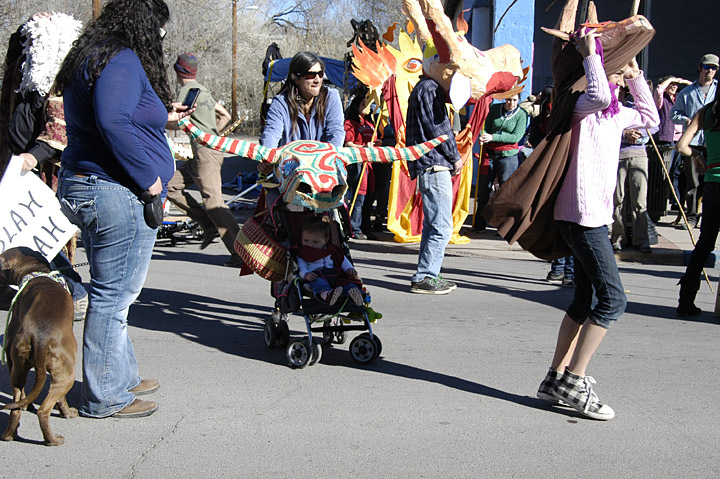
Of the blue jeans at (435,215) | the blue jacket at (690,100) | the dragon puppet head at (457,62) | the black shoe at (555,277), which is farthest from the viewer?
the blue jacket at (690,100)

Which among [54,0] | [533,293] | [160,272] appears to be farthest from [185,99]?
[54,0]

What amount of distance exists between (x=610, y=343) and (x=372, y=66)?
241 inches

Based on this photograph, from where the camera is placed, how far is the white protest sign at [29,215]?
527cm

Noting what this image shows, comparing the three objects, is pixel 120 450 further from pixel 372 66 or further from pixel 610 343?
pixel 372 66

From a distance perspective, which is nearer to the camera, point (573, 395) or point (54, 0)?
point (573, 395)

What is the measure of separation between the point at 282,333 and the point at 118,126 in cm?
220

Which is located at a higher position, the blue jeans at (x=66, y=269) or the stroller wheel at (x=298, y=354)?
the blue jeans at (x=66, y=269)

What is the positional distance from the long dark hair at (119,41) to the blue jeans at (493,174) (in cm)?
738

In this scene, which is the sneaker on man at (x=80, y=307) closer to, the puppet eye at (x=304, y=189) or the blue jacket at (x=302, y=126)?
the blue jacket at (x=302, y=126)

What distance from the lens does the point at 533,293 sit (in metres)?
7.61

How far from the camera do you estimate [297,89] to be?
5.67 m

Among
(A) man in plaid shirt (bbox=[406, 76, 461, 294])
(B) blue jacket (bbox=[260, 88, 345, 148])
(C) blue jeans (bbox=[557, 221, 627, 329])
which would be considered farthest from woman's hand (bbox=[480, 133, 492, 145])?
(C) blue jeans (bbox=[557, 221, 627, 329])

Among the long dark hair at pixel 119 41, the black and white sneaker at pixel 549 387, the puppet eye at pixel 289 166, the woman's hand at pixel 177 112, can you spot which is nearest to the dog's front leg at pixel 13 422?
the long dark hair at pixel 119 41

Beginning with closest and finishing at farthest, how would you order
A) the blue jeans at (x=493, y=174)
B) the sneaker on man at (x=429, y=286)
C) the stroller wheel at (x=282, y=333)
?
the stroller wheel at (x=282, y=333), the sneaker on man at (x=429, y=286), the blue jeans at (x=493, y=174)
